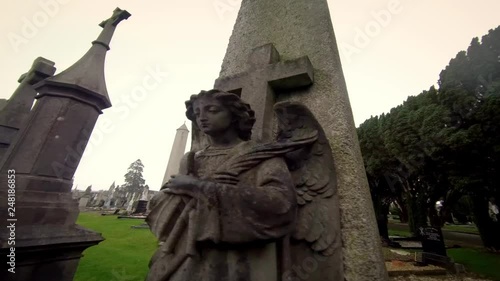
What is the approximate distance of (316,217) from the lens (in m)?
1.75

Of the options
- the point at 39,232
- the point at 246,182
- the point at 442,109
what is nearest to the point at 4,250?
the point at 39,232

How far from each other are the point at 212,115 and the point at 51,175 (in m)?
3.55

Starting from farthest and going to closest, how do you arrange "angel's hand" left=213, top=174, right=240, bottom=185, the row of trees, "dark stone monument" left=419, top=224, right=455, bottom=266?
the row of trees → "dark stone monument" left=419, top=224, right=455, bottom=266 → "angel's hand" left=213, top=174, right=240, bottom=185

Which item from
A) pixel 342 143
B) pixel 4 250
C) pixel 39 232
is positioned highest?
pixel 342 143

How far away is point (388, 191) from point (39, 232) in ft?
79.2

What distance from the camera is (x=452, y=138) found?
11.6 meters

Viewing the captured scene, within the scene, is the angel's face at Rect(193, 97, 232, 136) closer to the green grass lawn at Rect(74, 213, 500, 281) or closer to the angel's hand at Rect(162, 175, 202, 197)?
the angel's hand at Rect(162, 175, 202, 197)

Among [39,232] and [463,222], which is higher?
[463,222]

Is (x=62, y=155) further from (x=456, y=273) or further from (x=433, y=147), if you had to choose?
(x=433, y=147)

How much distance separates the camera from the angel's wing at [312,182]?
66.9 inches

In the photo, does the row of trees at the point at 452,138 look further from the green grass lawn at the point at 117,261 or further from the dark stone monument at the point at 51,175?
the dark stone monument at the point at 51,175

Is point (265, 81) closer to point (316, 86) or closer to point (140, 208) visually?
point (316, 86)

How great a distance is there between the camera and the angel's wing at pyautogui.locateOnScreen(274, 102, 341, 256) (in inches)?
66.9

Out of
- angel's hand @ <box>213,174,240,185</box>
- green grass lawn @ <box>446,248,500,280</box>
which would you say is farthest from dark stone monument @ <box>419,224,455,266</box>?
angel's hand @ <box>213,174,240,185</box>
